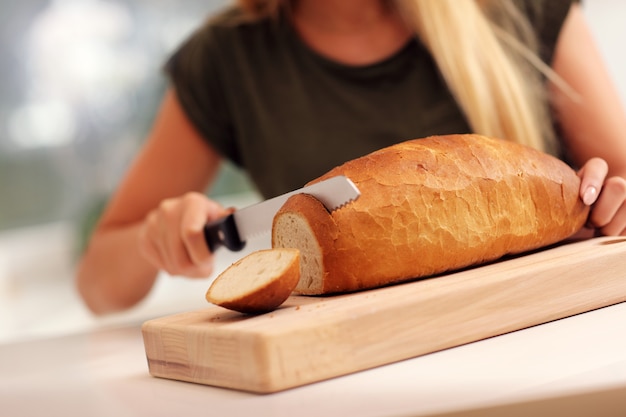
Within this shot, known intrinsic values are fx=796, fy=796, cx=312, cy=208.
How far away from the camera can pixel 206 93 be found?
155cm

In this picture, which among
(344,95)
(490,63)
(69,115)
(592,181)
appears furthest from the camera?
(69,115)

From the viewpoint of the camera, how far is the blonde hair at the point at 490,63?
1.29 meters

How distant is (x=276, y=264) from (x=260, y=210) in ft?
0.64

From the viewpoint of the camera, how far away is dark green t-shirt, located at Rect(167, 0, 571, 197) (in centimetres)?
143

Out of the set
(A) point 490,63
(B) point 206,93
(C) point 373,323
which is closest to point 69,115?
(B) point 206,93

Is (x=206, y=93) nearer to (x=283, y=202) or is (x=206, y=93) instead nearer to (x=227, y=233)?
(x=227, y=233)

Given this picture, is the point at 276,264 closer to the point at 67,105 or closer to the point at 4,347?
the point at 4,347

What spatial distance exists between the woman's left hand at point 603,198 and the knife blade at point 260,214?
1.13ft

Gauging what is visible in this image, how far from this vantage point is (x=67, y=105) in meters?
3.30

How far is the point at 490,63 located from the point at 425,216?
2.01 ft

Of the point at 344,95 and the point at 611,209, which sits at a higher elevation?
the point at 344,95

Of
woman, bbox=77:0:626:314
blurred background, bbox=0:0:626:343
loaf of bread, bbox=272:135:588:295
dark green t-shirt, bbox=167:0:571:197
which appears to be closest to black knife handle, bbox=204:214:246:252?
loaf of bread, bbox=272:135:588:295

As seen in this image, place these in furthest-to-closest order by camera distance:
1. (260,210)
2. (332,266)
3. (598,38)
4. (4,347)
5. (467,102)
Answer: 1. (598,38)
2. (467,102)
3. (4,347)
4. (260,210)
5. (332,266)

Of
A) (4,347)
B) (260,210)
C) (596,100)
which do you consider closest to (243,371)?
(260,210)
